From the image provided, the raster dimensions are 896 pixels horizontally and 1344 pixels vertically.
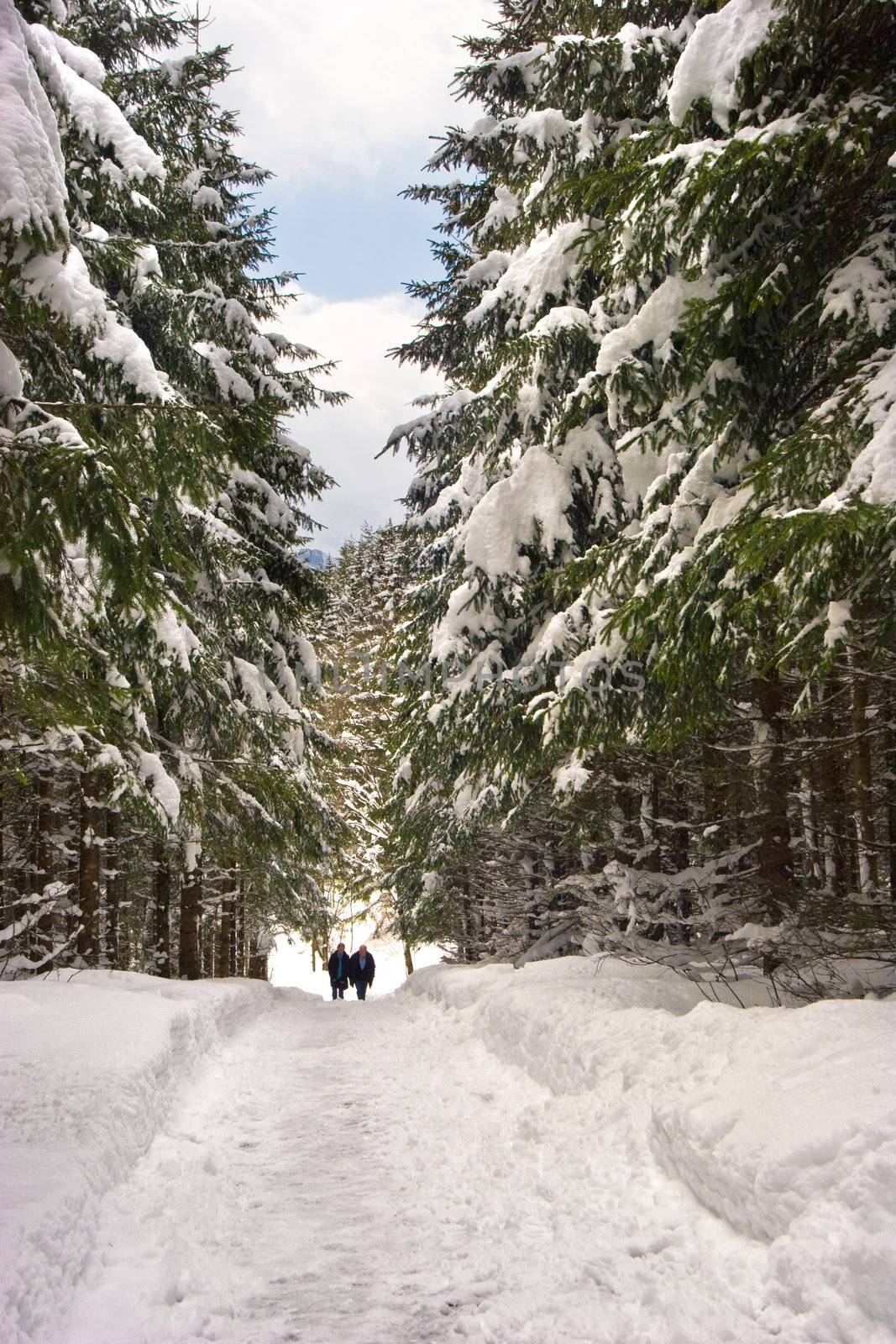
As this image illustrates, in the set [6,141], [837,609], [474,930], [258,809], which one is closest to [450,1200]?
[837,609]

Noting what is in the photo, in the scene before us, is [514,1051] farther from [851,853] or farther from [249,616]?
[249,616]

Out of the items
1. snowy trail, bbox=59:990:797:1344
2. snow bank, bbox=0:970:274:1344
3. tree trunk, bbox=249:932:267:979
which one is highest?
snow bank, bbox=0:970:274:1344

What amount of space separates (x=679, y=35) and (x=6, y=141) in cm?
608

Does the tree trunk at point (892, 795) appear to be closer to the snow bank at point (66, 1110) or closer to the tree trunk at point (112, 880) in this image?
the snow bank at point (66, 1110)

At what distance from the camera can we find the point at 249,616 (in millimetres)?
12562

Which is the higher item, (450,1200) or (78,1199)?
(78,1199)

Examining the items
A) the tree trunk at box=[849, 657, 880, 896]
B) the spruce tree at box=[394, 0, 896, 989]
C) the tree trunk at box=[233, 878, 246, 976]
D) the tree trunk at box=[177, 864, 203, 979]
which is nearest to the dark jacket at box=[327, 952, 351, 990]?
the tree trunk at box=[233, 878, 246, 976]

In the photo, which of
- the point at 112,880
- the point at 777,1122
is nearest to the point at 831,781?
the point at 777,1122

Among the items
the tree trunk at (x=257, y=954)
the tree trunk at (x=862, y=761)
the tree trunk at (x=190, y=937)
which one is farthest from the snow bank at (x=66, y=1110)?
the tree trunk at (x=257, y=954)

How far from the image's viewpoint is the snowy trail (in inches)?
121

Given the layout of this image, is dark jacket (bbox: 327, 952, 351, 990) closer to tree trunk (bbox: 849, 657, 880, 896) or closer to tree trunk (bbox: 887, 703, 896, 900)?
tree trunk (bbox: 887, 703, 896, 900)

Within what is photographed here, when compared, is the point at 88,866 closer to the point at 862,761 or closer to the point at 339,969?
the point at 862,761

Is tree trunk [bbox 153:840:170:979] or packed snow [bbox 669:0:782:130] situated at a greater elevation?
packed snow [bbox 669:0:782:130]

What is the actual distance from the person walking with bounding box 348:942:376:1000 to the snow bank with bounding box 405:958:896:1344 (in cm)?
1691
